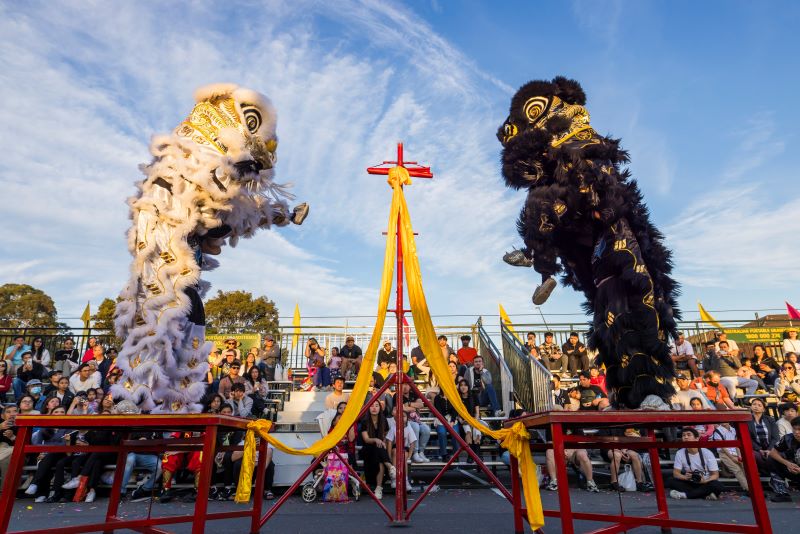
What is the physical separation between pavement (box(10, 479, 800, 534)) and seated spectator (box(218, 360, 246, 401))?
100 inches

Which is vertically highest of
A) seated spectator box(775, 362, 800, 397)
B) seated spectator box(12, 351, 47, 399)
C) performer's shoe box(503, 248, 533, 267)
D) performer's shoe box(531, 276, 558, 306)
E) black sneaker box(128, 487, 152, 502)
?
performer's shoe box(503, 248, 533, 267)

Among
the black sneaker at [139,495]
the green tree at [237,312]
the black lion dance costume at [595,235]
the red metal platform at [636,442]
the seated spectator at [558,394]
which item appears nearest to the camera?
the red metal platform at [636,442]

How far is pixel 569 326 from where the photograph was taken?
1426cm

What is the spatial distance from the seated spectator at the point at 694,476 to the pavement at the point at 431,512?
19 centimetres

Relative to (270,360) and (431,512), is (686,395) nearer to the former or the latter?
(431,512)

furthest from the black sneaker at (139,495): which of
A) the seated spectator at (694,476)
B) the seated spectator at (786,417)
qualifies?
the seated spectator at (786,417)

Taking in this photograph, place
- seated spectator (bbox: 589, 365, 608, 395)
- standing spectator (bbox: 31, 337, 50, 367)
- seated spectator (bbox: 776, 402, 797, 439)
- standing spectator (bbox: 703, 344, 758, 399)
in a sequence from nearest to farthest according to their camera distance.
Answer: seated spectator (bbox: 776, 402, 797, 439), standing spectator (bbox: 703, 344, 758, 399), seated spectator (bbox: 589, 365, 608, 395), standing spectator (bbox: 31, 337, 50, 367)

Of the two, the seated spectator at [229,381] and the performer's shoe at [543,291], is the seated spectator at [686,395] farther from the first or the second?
the seated spectator at [229,381]

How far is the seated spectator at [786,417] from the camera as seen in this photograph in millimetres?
7547

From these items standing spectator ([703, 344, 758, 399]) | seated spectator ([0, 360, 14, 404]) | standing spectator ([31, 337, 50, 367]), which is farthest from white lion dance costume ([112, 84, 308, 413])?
standing spectator ([703, 344, 758, 399])

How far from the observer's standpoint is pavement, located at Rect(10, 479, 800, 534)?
15.3 feet

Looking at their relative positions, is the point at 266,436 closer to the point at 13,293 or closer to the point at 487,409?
the point at 487,409

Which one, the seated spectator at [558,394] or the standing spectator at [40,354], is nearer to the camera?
A: the seated spectator at [558,394]

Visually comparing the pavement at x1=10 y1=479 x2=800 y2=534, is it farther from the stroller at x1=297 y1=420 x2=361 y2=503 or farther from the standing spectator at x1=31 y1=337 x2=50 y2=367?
the standing spectator at x1=31 y1=337 x2=50 y2=367
